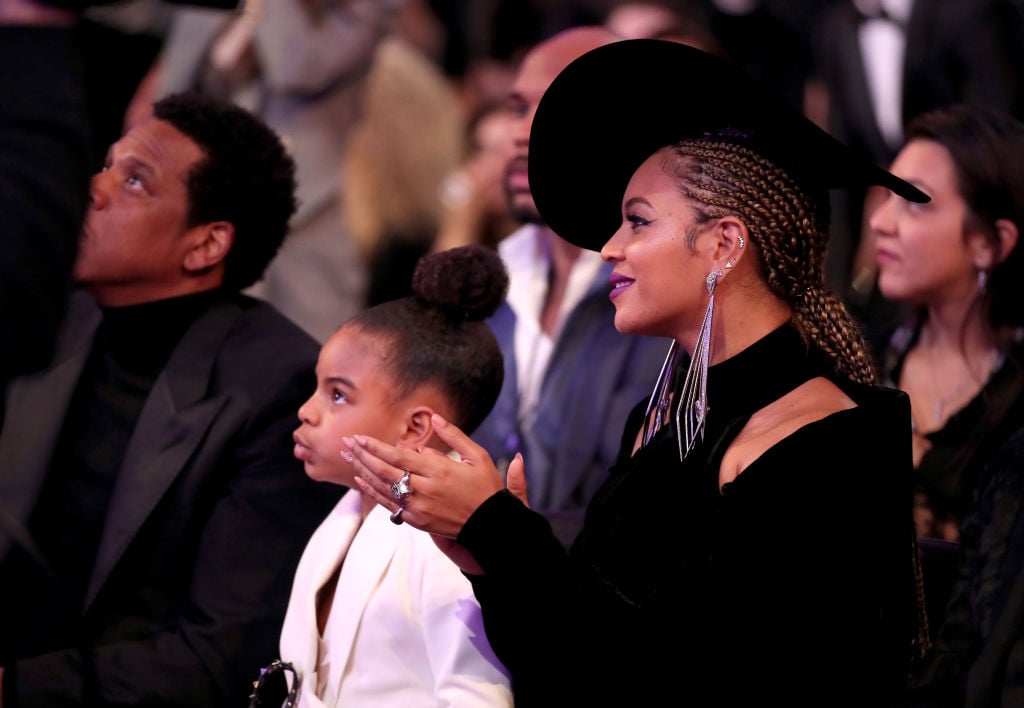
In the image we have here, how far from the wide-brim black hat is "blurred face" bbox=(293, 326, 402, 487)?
1.41ft

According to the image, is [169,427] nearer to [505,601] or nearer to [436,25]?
[505,601]

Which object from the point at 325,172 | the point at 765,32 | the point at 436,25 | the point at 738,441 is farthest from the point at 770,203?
the point at 436,25

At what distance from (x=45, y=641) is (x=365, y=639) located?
0.77 metres

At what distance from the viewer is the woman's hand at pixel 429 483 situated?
2.04 m

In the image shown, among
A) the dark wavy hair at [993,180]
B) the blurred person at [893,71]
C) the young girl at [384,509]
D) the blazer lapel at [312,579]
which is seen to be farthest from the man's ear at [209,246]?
the blurred person at [893,71]

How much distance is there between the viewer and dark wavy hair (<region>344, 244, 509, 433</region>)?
259cm

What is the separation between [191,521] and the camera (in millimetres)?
2744

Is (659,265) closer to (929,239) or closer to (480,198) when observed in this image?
(929,239)

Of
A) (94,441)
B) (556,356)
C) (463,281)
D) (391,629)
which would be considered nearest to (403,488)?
(391,629)

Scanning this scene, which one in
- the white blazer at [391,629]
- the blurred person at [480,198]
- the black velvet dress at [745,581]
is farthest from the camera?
the blurred person at [480,198]

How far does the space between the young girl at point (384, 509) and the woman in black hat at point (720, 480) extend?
0.25 m

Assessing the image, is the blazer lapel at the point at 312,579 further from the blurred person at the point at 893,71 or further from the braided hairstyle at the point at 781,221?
the blurred person at the point at 893,71

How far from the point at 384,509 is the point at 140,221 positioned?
0.91 m

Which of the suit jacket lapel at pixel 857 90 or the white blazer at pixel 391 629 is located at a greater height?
the suit jacket lapel at pixel 857 90
